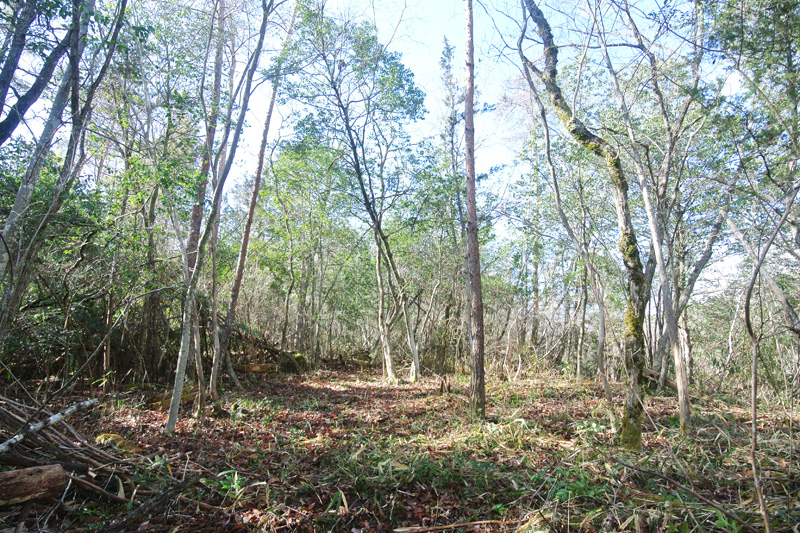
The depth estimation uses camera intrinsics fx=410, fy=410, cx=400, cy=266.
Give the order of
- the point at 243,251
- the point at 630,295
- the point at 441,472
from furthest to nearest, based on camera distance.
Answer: the point at 243,251 → the point at 630,295 → the point at 441,472

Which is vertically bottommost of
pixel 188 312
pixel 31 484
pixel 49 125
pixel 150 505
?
pixel 150 505

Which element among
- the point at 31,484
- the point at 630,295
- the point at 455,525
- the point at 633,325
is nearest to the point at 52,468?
the point at 31,484

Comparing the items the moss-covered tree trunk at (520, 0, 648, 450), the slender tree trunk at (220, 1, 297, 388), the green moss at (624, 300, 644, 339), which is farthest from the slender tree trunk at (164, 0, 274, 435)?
the green moss at (624, 300, 644, 339)

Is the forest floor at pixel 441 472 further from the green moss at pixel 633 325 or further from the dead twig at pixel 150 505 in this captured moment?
the green moss at pixel 633 325

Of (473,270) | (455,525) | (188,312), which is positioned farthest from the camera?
(473,270)

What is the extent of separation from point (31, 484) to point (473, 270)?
17.8ft

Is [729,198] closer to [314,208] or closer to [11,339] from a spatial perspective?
[314,208]

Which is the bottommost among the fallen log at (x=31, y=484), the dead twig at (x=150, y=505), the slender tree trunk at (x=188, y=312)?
the dead twig at (x=150, y=505)

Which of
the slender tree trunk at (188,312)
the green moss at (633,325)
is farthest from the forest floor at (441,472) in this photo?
the green moss at (633,325)

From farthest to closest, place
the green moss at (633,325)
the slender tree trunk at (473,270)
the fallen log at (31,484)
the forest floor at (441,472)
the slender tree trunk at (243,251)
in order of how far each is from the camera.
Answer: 1. the slender tree trunk at (243,251)
2. the slender tree trunk at (473,270)
3. the green moss at (633,325)
4. the forest floor at (441,472)
5. the fallen log at (31,484)

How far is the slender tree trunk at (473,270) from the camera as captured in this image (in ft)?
20.1

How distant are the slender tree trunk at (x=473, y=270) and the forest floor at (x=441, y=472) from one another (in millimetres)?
422

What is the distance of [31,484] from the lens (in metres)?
2.72

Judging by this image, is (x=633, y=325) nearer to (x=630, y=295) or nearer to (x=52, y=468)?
(x=630, y=295)
